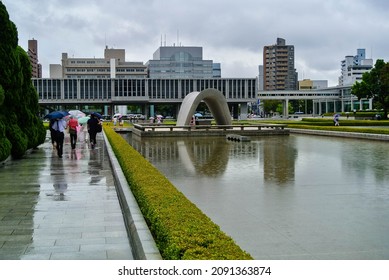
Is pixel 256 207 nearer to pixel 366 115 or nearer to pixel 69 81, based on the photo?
pixel 366 115

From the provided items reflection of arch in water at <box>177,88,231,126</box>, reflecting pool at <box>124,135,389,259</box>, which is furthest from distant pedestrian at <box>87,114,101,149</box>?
reflection of arch in water at <box>177,88,231,126</box>

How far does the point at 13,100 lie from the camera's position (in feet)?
59.4

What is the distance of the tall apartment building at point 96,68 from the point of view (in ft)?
483

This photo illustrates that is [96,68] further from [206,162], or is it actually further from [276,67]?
[206,162]

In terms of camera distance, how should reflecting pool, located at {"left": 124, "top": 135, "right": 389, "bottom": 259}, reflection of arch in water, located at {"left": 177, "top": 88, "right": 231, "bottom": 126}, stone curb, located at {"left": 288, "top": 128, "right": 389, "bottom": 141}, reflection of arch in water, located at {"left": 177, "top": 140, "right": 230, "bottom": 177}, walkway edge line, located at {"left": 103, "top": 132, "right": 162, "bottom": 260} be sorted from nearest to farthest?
walkway edge line, located at {"left": 103, "top": 132, "right": 162, "bottom": 260} < reflecting pool, located at {"left": 124, "top": 135, "right": 389, "bottom": 259} < reflection of arch in water, located at {"left": 177, "top": 140, "right": 230, "bottom": 177} < stone curb, located at {"left": 288, "top": 128, "right": 389, "bottom": 141} < reflection of arch in water, located at {"left": 177, "top": 88, "right": 231, "bottom": 126}

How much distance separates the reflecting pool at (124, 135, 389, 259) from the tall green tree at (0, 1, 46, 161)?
4.87 meters

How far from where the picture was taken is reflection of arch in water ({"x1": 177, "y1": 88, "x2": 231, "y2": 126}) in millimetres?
37875

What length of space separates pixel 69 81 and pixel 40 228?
270 ft

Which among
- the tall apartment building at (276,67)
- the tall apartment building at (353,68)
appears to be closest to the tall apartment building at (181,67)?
the tall apartment building at (353,68)

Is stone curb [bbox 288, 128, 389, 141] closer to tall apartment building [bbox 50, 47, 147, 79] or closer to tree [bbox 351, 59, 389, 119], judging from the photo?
tree [bbox 351, 59, 389, 119]

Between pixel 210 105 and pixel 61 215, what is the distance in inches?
1299

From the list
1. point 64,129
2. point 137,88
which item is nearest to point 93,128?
point 64,129

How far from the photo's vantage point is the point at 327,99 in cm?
11594

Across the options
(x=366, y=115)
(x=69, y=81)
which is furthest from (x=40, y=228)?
(x=69, y=81)
